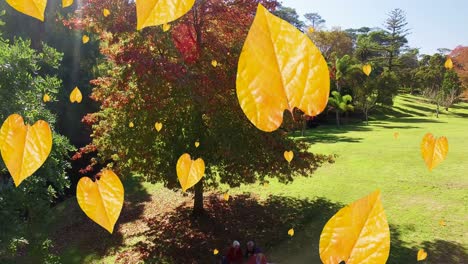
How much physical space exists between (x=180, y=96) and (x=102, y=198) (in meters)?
7.97

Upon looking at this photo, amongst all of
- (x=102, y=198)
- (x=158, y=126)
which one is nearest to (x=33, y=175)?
(x=158, y=126)

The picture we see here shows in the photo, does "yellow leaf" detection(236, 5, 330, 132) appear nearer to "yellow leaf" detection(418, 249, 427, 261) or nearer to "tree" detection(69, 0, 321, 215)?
"tree" detection(69, 0, 321, 215)

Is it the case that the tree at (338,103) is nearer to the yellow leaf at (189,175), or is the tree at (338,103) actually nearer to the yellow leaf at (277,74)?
the yellow leaf at (189,175)

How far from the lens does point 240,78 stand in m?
0.78

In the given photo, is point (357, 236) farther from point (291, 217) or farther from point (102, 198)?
point (291, 217)

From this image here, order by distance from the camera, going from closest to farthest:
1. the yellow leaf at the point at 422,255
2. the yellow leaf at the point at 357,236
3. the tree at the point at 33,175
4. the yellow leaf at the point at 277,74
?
the yellow leaf at the point at 277,74
the yellow leaf at the point at 357,236
the tree at the point at 33,175
the yellow leaf at the point at 422,255

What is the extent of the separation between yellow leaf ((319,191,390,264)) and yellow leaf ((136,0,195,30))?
0.64 m

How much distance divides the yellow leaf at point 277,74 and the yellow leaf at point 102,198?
770 millimetres

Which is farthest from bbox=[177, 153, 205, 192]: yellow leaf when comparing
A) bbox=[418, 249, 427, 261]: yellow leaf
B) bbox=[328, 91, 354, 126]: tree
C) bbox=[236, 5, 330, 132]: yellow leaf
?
bbox=[328, 91, 354, 126]: tree

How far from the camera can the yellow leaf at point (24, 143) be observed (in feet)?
3.99

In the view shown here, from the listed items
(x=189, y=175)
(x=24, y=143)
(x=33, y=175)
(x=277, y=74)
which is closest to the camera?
(x=277, y=74)

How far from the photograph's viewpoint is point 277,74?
795mm

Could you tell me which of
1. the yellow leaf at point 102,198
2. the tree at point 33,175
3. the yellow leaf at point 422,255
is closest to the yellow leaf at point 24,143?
the yellow leaf at point 102,198

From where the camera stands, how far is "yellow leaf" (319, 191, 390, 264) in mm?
944
